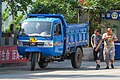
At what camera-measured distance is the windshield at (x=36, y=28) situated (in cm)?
1892

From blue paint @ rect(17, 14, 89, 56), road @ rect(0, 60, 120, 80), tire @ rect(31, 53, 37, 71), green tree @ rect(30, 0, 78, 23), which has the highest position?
green tree @ rect(30, 0, 78, 23)

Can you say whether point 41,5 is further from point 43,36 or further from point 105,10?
point 43,36

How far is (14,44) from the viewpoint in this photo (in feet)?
76.0

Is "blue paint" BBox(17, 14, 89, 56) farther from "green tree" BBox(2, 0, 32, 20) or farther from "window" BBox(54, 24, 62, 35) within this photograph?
"green tree" BBox(2, 0, 32, 20)

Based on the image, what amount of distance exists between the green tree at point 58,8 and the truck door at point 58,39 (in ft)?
34.1

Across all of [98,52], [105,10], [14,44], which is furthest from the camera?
[105,10]

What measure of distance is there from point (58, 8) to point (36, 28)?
1144 cm

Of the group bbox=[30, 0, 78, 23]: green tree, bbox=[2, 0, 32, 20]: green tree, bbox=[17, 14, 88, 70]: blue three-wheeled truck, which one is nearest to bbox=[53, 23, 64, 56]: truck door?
bbox=[17, 14, 88, 70]: blue three-wheeled truck

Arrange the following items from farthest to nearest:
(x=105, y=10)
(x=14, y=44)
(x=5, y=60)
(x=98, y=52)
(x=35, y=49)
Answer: (x=105, y=10)
(x=14, y=44)
(x=5, y=60)
(x=98, y=52)
(x=35, y=49)

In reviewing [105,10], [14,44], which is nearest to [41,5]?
[105,10]

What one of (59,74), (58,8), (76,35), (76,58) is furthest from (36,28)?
(58,8)

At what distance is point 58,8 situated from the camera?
30328 millimetres

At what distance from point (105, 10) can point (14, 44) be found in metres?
9.20

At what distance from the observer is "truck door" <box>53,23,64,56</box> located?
751 inches
